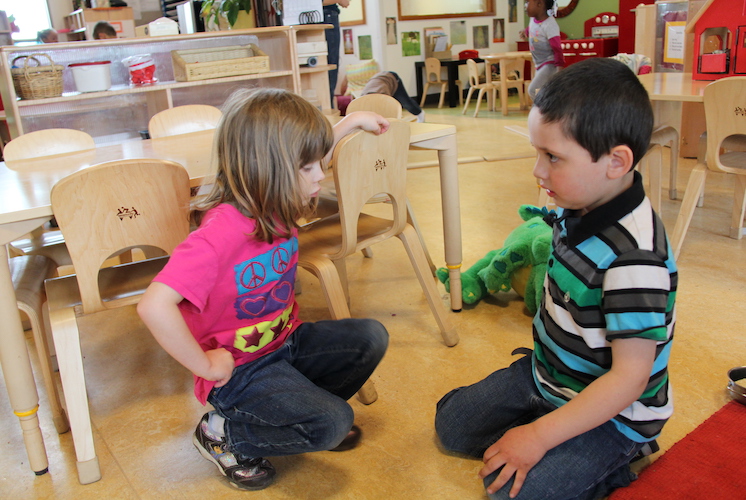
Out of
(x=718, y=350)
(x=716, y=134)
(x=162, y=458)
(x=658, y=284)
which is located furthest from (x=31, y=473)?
(x=716, y=134)

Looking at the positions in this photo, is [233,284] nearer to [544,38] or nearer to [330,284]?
[330,284]

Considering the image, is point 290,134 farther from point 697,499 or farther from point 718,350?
point 718,350

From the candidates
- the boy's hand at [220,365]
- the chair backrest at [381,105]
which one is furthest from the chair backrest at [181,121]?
the boy's hand at [220,365]

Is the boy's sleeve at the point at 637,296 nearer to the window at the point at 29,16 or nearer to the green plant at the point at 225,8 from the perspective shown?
the green plant at the point at 225,8

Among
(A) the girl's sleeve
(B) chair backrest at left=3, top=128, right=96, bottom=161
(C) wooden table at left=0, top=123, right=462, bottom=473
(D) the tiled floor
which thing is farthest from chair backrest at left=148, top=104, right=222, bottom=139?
(A) the girl's sleeve

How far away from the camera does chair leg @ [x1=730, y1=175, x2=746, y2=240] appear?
2.35 metres

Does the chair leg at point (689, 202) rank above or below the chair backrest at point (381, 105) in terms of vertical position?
below

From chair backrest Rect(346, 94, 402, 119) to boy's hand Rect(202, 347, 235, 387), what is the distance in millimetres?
1152

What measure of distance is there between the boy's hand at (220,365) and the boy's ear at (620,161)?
0.73m

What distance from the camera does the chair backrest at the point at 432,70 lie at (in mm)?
7539

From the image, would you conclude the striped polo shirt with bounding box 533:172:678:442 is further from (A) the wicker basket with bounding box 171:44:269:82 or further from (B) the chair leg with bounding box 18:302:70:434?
(A) the wicker basket with bounding box 171:44:269:82

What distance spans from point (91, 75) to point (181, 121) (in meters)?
1.07

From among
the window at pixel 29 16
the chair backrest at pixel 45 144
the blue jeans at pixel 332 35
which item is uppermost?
the window at pixel 29 16

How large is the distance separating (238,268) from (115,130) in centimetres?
276
